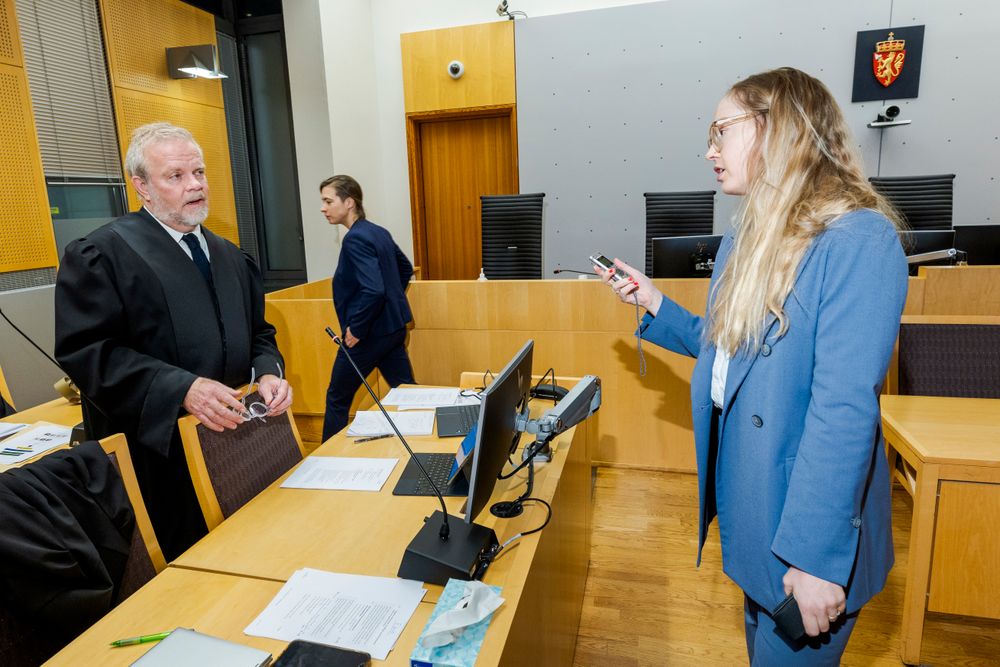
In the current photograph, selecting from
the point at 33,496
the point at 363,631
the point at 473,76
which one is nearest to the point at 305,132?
the point at 473,76

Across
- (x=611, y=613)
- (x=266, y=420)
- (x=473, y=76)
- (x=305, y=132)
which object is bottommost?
(x=611, y=613)

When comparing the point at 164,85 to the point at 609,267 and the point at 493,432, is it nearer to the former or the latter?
the point at 609,267

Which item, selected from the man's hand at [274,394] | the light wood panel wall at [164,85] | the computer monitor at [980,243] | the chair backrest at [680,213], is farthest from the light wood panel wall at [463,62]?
the man's hand at [274,394]

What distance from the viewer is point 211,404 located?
1.55 m

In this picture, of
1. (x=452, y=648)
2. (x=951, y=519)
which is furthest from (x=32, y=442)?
(x=951, y=519)

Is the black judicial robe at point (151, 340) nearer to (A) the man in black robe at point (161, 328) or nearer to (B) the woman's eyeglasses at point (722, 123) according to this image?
(A) the man in black robe at point (161, 328)

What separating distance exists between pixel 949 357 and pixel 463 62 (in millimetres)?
4736

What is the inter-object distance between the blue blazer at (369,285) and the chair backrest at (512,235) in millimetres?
1684

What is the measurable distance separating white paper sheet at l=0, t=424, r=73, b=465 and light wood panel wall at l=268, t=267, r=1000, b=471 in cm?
180

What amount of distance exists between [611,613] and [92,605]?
1.60m

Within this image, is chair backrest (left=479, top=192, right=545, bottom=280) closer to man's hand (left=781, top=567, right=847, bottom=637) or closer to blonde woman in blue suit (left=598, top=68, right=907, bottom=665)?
blonde woman in blue suit (left=598, top=68, right=907, bottom=665)

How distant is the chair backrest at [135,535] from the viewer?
1345 millimetres

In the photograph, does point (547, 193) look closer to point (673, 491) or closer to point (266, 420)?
point (673, 491)

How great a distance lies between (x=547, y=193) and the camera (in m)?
5.62
